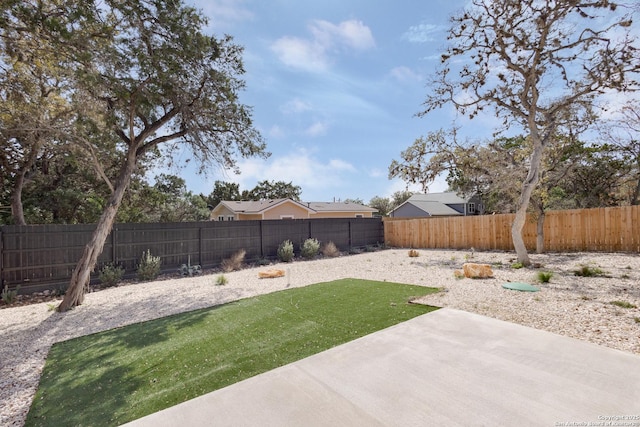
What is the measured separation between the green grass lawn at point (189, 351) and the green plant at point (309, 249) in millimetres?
6465

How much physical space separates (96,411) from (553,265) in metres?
10.8

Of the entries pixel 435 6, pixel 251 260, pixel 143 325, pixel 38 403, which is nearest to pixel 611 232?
pixel 435 6

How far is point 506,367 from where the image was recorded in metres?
2.82

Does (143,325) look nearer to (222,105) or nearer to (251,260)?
(222,105)

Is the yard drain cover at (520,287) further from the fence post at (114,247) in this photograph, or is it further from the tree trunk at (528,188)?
the fence post at (114,247)

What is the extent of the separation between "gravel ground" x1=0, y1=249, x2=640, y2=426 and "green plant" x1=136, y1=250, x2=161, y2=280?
52 cm

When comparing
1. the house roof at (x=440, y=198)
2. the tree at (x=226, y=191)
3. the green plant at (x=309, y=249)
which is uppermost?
the tree at (x=226, y=191)

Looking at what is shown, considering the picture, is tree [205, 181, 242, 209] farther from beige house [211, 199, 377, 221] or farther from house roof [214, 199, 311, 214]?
house roof [214, 199, 311, 214]

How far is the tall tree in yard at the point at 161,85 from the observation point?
5.45 m

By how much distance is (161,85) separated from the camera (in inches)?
237

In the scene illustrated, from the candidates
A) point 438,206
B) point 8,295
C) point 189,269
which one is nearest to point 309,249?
point 189,269

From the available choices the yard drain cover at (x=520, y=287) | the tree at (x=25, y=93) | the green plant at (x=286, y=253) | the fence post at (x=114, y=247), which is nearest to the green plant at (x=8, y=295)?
the fence post at (x=114, y=247)

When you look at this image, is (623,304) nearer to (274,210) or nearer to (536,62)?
(536,62)

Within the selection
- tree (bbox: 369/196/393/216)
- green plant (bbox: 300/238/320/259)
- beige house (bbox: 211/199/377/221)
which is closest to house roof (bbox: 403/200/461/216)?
beige house (bbox: 211/199/377/221)
